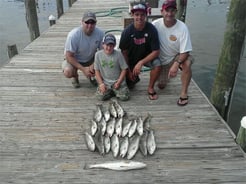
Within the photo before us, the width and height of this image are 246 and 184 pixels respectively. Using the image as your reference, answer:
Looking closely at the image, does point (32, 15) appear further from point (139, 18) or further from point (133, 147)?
point (133, 147)

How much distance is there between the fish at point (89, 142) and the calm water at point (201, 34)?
4.99m

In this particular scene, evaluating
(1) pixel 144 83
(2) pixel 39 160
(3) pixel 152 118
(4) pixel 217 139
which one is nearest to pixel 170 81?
(1) pixel 144 83

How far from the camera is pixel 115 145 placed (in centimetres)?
396

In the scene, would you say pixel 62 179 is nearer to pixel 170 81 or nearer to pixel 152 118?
pixel 152 118

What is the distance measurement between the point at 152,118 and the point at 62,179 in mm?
1838

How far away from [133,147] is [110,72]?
168 centimetres

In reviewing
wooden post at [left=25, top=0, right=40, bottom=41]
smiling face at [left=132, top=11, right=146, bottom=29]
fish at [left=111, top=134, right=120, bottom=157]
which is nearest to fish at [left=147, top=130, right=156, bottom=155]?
fish at [left=111, top=134, right=120, bottom=157]

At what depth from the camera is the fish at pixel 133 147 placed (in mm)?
3803

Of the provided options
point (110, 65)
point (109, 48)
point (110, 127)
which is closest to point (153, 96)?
point (110, 65)

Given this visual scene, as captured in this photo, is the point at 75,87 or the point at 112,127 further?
the point at 75,87

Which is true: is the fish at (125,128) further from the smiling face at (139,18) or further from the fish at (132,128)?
the smiling face at (139,18)

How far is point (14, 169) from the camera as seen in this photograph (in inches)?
141

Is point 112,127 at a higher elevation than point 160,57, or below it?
below

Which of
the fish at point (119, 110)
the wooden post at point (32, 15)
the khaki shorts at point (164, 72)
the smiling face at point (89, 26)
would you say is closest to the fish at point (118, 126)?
the fish at point (119, 110)
